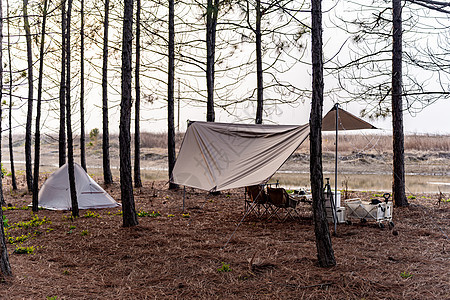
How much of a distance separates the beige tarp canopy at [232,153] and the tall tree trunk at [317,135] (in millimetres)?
1735

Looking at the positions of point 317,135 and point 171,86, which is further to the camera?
point 171,86

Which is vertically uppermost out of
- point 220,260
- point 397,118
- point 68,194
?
point 397,118

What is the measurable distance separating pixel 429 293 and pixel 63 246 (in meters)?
4.22

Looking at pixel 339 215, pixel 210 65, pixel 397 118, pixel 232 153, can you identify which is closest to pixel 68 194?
pixel 232 153

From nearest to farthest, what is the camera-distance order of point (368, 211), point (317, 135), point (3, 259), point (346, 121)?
point (3, 259)
point (317, 135)
point (368, 211)
point (346, 121)

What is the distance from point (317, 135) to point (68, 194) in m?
6.15

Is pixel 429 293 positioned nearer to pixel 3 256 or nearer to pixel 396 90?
pixel 3 256

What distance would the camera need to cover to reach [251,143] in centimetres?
680

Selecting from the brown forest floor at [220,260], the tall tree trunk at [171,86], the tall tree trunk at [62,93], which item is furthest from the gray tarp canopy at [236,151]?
the tall tree trunk at [171,86]

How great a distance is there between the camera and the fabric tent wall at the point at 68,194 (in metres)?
8.39

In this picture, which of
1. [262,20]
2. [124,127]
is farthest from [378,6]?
[124,127]

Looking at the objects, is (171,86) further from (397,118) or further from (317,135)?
(317,135)

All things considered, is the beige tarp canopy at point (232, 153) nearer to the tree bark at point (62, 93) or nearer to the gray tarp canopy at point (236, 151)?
the gray tarp canopy at point (236, 151)

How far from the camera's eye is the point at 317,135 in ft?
13.5
